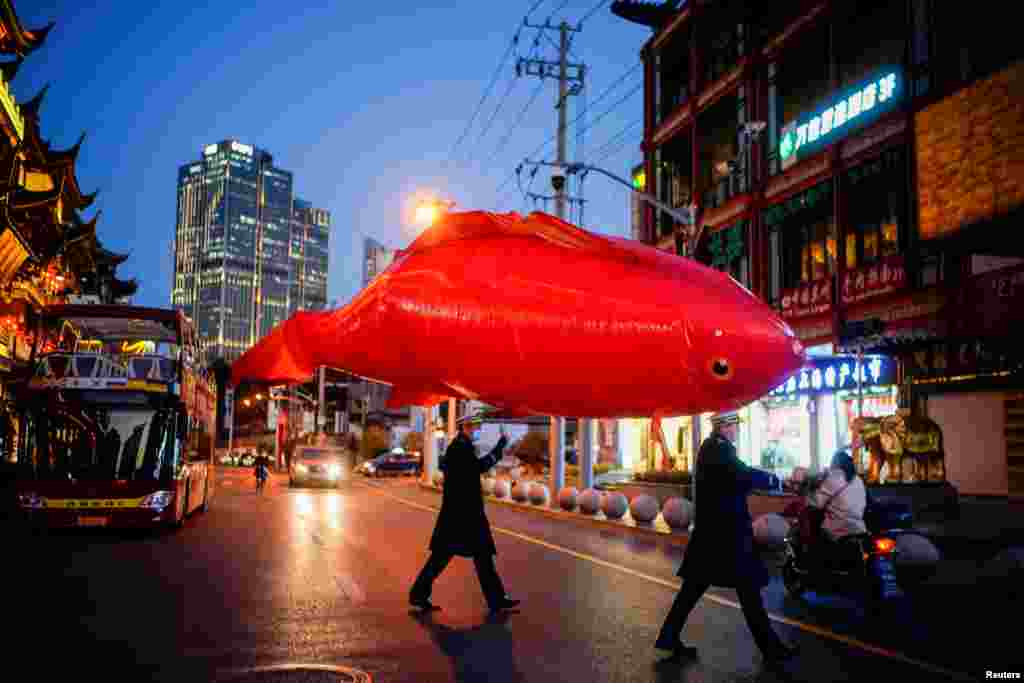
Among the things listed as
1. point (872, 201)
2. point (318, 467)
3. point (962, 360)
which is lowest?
point (318, 467)

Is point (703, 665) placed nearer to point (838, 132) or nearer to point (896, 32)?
point (838, 132)

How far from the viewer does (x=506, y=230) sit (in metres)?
4.29

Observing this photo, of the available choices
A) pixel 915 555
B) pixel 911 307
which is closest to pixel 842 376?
pixel 911 307

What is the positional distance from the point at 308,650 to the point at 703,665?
9.86 ft

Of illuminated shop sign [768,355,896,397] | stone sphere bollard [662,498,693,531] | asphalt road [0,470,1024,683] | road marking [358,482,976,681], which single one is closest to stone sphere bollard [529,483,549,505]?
illuminated shop sign [768,355,896,397]

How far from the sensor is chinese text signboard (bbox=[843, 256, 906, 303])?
24.0m

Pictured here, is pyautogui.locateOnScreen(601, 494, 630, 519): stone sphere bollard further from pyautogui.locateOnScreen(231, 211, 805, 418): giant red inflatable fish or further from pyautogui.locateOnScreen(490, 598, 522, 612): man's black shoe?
pyautogui.locateOnScreen(231, 211, 805, 418): giant red inflatable fish

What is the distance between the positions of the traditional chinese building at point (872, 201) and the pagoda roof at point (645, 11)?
137 inches

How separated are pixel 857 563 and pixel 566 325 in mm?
6663

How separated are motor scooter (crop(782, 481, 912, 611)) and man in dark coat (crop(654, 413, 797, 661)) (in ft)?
8.24

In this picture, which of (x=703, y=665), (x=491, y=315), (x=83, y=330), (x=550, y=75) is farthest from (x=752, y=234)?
(x=491, y=315)

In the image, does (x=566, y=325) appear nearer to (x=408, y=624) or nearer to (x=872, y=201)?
(x=408, y=624)

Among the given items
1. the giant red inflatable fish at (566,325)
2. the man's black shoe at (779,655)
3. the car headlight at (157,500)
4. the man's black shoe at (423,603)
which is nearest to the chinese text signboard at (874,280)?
the car headlight at (157,500)

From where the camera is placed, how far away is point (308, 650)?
7.06 m
